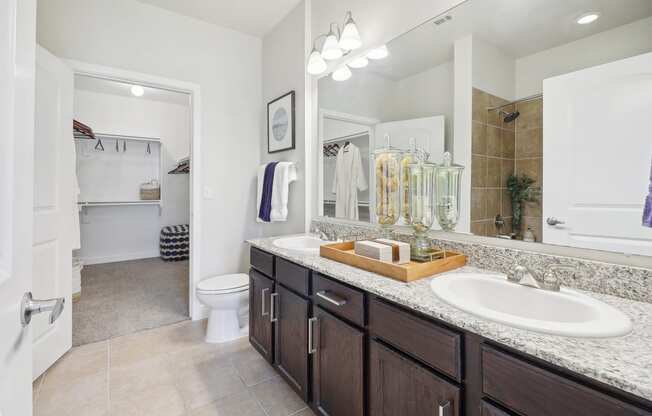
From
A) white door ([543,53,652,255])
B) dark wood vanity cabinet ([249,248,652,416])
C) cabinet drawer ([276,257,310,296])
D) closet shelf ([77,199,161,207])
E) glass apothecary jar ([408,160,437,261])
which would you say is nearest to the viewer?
dark wood vanity cabinet ([249,248,652,416])

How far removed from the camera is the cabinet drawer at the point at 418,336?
2.79 ft

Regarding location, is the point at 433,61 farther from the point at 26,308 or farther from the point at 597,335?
the point at 26,308

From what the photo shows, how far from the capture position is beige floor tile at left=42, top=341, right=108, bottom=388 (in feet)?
6.03

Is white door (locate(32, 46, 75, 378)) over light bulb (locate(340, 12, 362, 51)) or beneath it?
beneath

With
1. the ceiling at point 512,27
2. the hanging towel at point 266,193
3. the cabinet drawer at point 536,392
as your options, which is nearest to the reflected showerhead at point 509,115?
the ceiling at point 512,27

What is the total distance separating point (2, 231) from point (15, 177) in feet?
0.37

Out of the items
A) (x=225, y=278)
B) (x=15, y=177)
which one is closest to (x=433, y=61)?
(x=15, y=177)

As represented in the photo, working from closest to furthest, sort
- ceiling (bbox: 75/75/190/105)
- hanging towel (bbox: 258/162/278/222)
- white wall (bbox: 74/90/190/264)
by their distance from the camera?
hanging towel (bbox: 258/162/278/222) → ceiling (bbox: 75/75/190/105) → white wall (bbox: 74/90/190/264)

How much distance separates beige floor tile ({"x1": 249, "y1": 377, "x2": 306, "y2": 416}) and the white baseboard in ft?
13.0

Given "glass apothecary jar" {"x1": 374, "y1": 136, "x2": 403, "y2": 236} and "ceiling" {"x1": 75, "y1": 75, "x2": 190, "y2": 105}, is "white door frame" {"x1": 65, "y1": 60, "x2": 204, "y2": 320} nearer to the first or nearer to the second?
"ceiling" {"x1": 75, "y1": 75, "x2": 190, "y2": 105}

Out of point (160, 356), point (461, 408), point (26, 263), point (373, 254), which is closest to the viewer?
point (26, 263)

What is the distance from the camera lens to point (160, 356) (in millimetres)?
2088

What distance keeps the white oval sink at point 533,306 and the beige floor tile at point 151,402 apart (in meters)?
1.52

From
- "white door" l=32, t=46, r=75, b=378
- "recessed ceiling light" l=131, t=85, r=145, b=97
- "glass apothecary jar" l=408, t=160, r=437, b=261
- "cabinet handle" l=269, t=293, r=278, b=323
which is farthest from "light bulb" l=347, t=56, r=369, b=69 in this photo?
"recessed ceiling light" l=131, t=85, r=145, b=97
